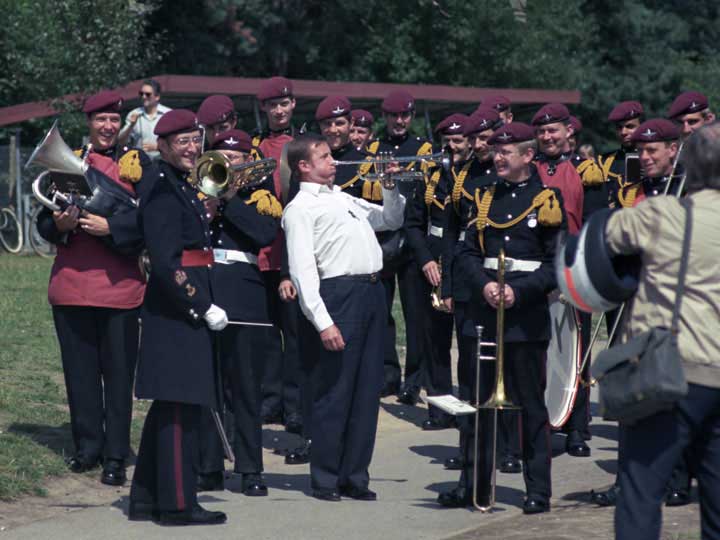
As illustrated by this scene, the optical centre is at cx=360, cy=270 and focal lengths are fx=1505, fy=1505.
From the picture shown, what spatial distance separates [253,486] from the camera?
830 centimetres

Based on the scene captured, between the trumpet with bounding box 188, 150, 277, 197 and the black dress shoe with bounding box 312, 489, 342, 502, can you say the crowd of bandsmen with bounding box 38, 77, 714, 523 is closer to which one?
the trumpet with bounding box 188, 150, 277, 197

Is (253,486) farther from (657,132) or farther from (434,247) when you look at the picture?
(657,132)

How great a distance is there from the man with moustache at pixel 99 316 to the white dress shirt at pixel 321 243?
37.3 inches

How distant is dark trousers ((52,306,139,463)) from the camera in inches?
338

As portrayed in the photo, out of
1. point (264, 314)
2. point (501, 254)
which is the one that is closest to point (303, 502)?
point (264, 314)

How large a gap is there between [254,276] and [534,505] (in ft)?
6.74

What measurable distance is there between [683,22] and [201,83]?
18954mm

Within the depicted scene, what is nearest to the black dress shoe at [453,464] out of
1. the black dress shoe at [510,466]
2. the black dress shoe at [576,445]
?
the black dress shoe at [510,466]

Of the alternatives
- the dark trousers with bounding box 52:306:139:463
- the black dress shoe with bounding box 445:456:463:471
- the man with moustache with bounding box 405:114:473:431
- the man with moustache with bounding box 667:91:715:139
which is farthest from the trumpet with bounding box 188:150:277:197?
the man with moustache with bounding box 667:91:715:139

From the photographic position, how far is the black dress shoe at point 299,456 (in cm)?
929

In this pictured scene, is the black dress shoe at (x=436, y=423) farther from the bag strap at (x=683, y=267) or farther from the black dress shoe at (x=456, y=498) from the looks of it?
the bag strap at (x=683, y=267)

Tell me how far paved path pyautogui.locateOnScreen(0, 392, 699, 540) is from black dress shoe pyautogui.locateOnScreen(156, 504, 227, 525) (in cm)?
6

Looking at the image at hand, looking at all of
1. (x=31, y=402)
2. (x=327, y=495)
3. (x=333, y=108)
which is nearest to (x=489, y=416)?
(x=327, y=495)

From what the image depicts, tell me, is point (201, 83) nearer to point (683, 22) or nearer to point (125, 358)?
point (125, 358)
